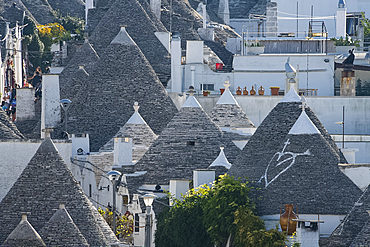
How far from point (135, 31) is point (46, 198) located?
37.6m

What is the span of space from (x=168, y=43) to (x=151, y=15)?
3844mm

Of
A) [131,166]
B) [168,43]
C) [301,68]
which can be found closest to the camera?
[131,166]

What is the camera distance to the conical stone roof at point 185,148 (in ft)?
206

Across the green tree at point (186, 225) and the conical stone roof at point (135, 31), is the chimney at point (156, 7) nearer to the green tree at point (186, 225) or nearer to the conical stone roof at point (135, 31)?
the conical stone roof at point (135, 31)

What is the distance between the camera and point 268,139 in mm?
55406

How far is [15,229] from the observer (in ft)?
145

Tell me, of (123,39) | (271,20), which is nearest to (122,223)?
(123,39)

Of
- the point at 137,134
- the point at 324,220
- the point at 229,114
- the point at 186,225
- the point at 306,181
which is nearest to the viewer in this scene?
the point at 324,220

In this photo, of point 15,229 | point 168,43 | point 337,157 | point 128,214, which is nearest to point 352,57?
point 168,43

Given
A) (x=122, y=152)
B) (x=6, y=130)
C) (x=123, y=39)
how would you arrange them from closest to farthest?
1. (x=6, y=130)
2. (x=122, y=152)
3. (x=123, y=39)

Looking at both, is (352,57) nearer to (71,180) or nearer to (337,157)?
(337,157)

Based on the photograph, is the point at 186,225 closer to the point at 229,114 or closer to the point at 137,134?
the point at 137,134

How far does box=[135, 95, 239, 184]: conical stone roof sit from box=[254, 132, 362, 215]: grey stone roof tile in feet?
30.0

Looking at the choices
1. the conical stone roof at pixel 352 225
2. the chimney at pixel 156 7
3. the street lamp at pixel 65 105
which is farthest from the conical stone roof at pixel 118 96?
the conical stone roof at pixel 352 225
